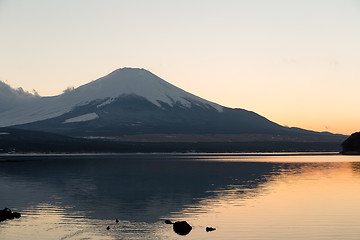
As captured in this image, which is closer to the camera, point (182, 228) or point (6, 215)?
point (182, 228)

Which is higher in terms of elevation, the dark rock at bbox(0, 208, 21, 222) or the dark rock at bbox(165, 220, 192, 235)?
the dark rock at bbox(0, 208, 21, 222)

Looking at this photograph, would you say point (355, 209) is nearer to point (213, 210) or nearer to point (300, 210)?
point (300, 210)

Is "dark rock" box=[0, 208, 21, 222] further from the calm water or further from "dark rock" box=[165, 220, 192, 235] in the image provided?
"dark rock" box=[165, 220, 192, 235]

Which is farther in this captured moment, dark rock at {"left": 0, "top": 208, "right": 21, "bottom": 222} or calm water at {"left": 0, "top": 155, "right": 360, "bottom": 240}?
dark rock at {"left": 0, "top": 208, "right": 21, "bottom": 222}

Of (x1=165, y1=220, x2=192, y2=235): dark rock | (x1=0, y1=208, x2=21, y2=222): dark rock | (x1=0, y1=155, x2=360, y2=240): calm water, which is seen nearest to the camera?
(x1=165, y1=220, x2=192, y2=235): dark rock

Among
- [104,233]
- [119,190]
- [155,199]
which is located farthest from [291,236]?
[119,190]

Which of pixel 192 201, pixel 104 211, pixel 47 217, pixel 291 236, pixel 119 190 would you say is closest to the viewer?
pixel 291 236

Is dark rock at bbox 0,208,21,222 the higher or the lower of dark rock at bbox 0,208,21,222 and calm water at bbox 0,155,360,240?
the higher

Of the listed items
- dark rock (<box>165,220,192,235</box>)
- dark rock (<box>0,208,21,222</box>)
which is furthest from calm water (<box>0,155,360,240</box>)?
dark rock (<box>0,208,21,222</box>)

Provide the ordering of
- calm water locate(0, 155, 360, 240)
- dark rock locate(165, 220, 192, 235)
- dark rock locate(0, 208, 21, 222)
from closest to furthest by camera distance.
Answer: dark rock locate(165, 220, 192, 235)
calm water locate(0, 155, 360, 240)
dark rock locate(0, 208, 21, 222)

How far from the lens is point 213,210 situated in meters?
46.4

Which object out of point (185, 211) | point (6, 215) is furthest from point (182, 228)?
point (6, 215)

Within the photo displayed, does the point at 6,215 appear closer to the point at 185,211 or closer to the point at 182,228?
the point at 182,228

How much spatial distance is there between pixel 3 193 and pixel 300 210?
110 feet
